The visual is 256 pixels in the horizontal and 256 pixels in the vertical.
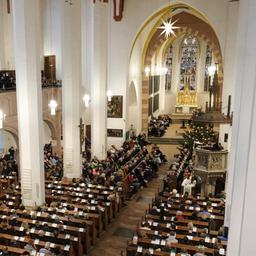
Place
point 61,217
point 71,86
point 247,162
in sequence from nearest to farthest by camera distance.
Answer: point 247,162 < point 61,217 < point 71,86

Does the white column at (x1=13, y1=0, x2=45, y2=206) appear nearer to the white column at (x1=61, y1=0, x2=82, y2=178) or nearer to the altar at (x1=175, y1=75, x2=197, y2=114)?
the white column at (x1=61, y1=0, x2=82, y2=178)

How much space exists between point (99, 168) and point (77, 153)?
62.6 inches

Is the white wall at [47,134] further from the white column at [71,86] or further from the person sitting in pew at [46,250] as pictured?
the person sitting in pew at [46,250]

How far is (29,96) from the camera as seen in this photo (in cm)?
1189

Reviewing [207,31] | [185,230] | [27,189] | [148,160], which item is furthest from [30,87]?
[207,31]

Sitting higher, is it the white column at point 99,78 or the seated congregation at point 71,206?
the white column at point 99,78

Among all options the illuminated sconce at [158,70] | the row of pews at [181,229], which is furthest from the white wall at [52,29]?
the row of pews at [181,229]

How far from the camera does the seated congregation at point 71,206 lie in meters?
9.74

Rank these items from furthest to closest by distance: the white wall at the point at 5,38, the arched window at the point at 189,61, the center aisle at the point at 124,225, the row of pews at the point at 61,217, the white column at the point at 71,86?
the arched window at the point at 189,61 → the white wall at the point at 5,38 → the white column at the point at 71,86 → the center aisle at the point at 124,225 → the row of pews at the point at 61,217

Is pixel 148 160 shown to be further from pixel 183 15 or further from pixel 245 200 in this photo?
pixel 245 200

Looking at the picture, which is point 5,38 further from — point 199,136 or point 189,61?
point 189,61

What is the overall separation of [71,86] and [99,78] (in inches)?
135

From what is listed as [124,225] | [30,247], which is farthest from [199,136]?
[30,247]

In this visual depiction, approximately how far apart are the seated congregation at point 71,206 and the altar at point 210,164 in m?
3.34
